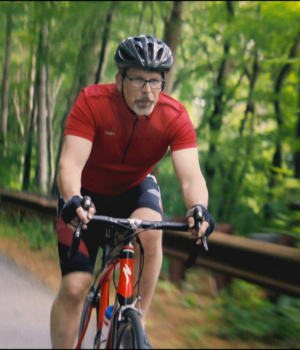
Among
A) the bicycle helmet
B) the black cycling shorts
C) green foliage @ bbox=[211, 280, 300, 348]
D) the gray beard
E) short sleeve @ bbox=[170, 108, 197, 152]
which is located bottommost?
green foliage @ bbox=[211, 280, 300, 348]

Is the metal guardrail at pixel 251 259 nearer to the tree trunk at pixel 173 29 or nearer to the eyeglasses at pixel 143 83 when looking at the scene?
the eyeglasses at pixel 143 83

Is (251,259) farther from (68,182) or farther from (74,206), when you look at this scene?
(74,206)

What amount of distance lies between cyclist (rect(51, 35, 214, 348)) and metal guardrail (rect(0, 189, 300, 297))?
3.46 feet

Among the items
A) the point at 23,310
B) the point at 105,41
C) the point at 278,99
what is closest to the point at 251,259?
the point at 23,310

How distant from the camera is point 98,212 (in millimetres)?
3420

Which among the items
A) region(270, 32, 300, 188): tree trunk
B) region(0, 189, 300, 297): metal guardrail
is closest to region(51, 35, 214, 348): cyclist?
region(0, 189, 300, 297): metal guardrail

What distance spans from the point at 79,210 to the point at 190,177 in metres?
0.95

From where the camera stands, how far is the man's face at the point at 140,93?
293cm

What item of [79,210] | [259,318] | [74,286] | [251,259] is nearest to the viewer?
[79,210]

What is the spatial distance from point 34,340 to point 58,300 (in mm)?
1238

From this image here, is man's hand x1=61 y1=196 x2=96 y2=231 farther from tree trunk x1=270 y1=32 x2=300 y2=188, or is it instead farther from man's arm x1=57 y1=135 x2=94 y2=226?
tree trunk x1=270 y1=32 x2=300 y2=188

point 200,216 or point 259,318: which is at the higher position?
point 200,216

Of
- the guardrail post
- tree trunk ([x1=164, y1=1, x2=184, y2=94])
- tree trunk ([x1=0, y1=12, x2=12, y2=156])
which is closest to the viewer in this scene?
the guardrail post

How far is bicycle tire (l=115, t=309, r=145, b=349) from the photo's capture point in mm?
2105
